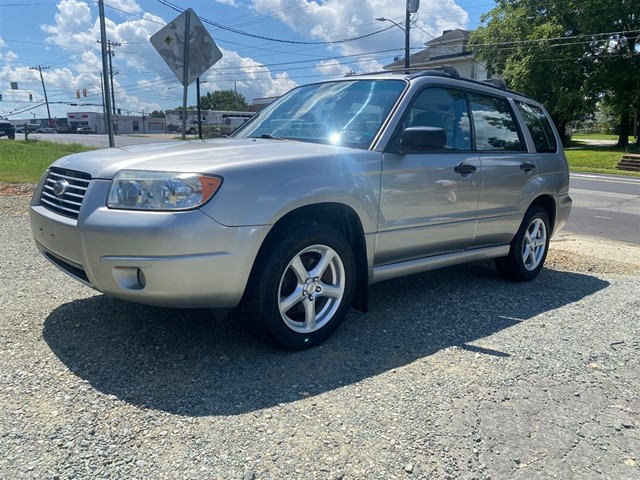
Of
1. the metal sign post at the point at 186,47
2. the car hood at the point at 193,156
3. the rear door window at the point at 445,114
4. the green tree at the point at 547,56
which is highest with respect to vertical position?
the green tree at the point at 547,56

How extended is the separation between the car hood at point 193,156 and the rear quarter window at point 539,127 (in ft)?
8.66

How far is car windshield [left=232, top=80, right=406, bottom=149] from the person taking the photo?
3.82 metres

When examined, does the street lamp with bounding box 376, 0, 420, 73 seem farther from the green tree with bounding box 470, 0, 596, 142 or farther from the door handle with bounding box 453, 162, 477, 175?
the door handle with bounding box 453, 162, 477, 175

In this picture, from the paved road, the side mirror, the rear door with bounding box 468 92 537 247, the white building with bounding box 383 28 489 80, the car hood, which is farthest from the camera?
the white building with bounding box 383 28 489 80

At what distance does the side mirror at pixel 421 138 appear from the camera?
3.61 meters

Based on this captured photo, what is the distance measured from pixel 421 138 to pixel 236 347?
1.84 metres

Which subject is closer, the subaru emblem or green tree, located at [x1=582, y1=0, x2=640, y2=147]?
the subaru emblem

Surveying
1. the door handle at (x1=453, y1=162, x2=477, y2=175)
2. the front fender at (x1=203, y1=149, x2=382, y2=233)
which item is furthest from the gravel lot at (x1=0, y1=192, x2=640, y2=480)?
the door handle at (x1=453, y1=162, x2=477, y2=175)

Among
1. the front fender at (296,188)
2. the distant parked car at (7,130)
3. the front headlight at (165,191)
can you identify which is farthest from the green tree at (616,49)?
the distant parked car at (7,130)

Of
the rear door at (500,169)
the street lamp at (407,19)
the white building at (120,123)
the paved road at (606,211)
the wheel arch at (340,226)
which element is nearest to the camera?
the wheel arch at (340,226)

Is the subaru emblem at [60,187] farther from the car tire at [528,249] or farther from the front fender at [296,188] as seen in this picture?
the car tire at [528,249]

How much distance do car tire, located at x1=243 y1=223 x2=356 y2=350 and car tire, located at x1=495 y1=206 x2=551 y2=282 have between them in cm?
228

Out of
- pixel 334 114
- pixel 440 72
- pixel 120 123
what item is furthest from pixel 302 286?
pixel 120 123

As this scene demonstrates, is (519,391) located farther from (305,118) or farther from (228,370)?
(305,118)
